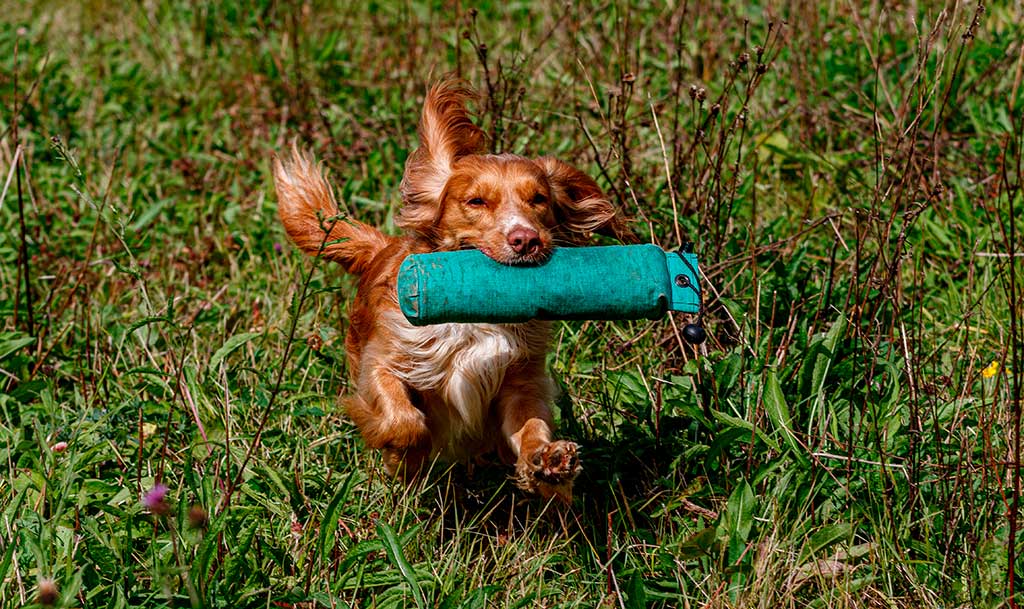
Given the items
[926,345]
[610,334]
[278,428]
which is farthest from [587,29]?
[278,428]

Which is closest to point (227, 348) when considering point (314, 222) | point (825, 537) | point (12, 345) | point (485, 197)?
point (314, 222)

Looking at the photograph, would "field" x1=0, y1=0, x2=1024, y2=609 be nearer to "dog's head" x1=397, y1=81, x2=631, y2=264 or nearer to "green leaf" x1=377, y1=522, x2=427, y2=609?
"green leaf" x1=377, y1=522, x2=427, y2=609

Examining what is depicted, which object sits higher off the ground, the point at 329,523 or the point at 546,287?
the point at 546,287

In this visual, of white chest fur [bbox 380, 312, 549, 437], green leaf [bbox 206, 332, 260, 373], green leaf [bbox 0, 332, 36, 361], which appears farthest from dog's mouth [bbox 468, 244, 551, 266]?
green leaf [bbox 0, 332, 36, 361]

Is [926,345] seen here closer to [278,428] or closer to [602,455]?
[602,455]

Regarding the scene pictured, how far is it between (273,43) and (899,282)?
384cm

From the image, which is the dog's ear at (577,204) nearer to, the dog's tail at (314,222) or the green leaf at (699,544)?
the dog's tail at (314,222)

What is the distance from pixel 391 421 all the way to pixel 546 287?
0.73 m

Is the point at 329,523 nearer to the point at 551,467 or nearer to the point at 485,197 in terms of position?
the point at 551,467

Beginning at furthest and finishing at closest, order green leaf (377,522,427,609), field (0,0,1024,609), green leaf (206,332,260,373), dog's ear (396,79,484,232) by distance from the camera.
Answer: green leaf (206,332,260,373), dog's ear (396,79,484,232), field (0,0,1024,609), green leaf (377,522,427,609)

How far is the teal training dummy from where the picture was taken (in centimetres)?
311

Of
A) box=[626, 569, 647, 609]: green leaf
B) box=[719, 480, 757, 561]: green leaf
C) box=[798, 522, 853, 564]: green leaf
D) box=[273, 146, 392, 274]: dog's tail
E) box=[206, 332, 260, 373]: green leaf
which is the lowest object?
box=[626, 569, 647, 609]: green leaf

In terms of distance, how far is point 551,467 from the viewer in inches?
126

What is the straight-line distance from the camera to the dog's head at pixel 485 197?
11.0 feet
